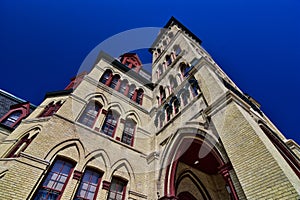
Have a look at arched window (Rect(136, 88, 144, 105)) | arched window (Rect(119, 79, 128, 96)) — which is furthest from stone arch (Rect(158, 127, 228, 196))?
arched window (Rect(119, 79, 128, 96))

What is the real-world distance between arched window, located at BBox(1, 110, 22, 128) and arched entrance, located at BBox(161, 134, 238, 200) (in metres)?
9.69

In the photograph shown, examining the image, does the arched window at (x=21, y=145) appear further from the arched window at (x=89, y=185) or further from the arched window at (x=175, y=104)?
the arched window at (x=175, y=104)

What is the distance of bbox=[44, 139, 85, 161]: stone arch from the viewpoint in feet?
20.0

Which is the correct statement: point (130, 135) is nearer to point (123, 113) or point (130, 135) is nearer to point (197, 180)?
point (123, 113)

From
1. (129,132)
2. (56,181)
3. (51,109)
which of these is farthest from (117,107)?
(56,181)

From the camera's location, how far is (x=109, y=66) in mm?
12477

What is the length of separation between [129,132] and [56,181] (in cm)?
471

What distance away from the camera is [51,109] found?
8.88 metres

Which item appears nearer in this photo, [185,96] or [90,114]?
[90,114]

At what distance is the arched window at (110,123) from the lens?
9102 mm

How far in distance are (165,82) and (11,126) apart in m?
10.4

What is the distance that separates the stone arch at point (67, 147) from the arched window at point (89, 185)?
795mm

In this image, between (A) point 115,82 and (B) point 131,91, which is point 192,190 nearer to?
(B) point 131,91

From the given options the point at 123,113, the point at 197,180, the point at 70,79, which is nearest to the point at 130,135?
the point at 123,113
